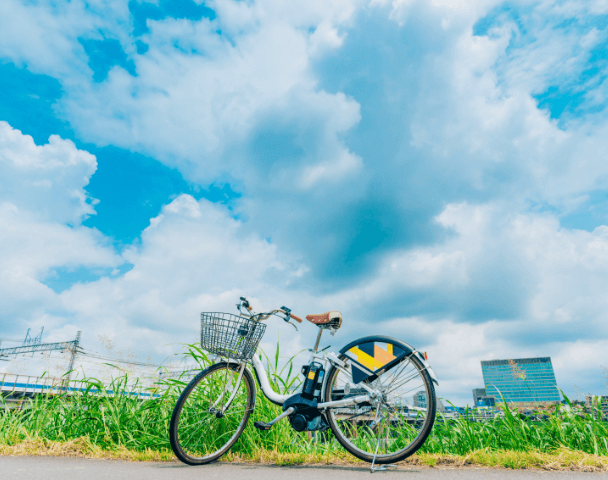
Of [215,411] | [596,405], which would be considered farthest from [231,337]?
[596,405]

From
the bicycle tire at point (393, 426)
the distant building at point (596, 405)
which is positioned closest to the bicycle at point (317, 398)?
the bicycle tire at point (393, 426)

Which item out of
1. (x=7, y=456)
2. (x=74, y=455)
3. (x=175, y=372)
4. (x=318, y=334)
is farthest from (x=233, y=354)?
(x=7, y=456)

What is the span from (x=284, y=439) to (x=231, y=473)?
0.80 metres

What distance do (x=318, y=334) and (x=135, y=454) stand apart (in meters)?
1.95

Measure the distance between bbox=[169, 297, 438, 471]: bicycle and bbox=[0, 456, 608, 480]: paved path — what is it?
20 cm

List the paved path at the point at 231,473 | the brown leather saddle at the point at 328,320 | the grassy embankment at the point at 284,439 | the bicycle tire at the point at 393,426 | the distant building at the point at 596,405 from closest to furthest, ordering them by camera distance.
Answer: the paved path at the point at 231,473
the bicycle tire at the point at 393,426
the grassy embankment at the point at 284,439
the brown leather saddle at the point at 328,320
the distant building at the point at 596,405

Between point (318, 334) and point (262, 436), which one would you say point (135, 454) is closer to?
point (262, 436)

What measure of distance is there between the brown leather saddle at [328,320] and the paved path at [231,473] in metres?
1.10

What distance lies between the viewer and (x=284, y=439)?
364cm

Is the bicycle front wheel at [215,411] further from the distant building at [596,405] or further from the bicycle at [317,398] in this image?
the distant building at [596,405]

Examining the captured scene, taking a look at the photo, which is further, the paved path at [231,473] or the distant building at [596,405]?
the distant building at [596,405]

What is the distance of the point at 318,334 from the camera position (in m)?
3.46

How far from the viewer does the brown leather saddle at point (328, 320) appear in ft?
11.0

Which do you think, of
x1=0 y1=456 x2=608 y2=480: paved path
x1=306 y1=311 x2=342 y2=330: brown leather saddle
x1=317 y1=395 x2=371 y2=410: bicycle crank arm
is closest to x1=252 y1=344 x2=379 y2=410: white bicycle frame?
x1=317 y1=395 x2=371 y2=410: bicycle crank arm
